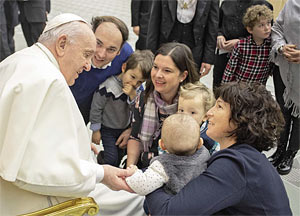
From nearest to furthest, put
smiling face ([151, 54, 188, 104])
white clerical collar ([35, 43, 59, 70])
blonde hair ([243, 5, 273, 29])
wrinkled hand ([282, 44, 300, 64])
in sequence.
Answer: white clerical collar ([35, 43, 59, 70]), smiling face ([151, 54, 188, 104]), wrinkled hand ([282, 44, 300, 64]), blonde hair ([243, 5, 273, 29])

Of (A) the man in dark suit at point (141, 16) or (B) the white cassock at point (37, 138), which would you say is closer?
(B) the white cassock at point (37, 138)

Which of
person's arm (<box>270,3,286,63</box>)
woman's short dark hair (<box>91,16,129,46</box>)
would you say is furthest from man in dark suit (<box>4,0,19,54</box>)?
person's arm (<box>270,3,286,63</box>)

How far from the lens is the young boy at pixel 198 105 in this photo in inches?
84.0

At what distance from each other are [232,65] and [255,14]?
1.70 feet

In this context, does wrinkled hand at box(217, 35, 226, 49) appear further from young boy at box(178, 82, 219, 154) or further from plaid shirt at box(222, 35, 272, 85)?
young boy at box(178, 82, 219, 154)

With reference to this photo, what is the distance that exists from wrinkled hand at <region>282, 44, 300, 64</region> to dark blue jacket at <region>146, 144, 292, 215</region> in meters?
1.71

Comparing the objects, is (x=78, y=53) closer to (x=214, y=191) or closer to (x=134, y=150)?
(x=214, y=191)

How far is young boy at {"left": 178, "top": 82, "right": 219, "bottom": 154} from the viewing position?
7.00 ft

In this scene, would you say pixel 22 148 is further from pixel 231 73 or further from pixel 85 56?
pixel 231 73

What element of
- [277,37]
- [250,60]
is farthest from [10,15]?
[277,37]

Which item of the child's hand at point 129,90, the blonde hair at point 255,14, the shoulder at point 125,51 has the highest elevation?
the blonde hair at point 255,14

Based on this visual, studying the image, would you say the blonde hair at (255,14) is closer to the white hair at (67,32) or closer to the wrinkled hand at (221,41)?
the wrinkled hand at (221,41)

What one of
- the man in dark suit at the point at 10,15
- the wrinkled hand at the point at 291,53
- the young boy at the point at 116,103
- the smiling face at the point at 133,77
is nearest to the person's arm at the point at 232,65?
the wrinkled hand at the point at 291,53

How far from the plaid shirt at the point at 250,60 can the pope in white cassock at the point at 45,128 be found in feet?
6.44
